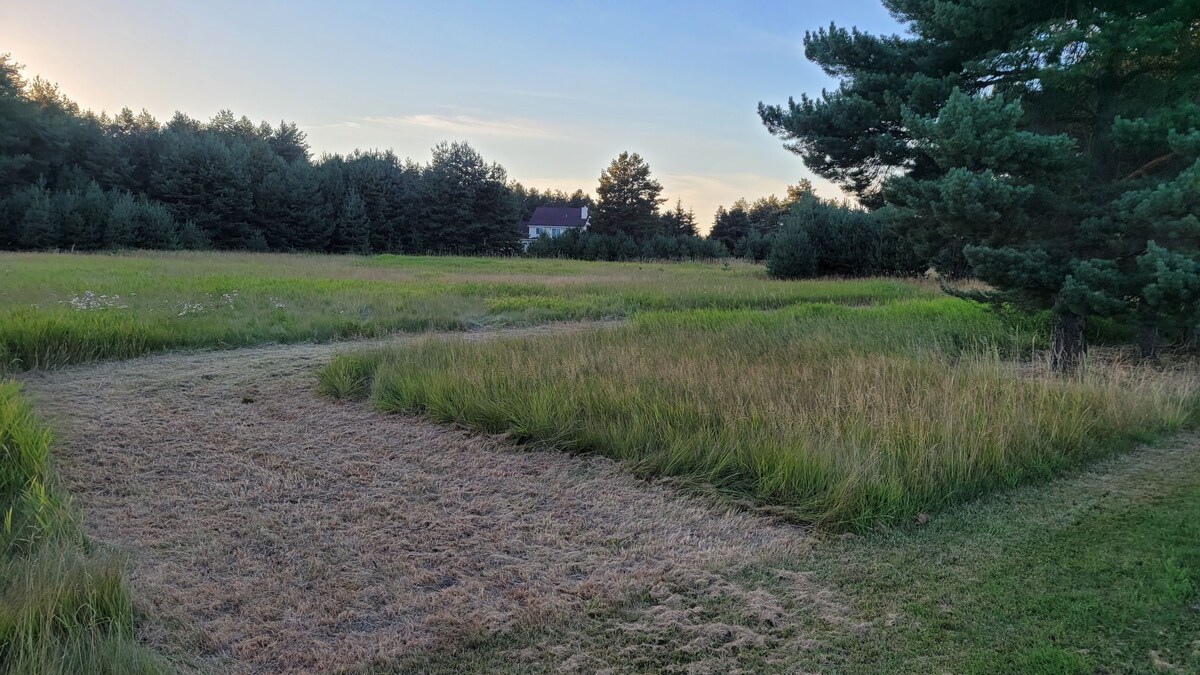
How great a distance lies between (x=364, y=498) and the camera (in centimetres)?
412

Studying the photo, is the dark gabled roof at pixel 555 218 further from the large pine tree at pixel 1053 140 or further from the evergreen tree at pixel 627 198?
the large pine tree at pixel 1053 140

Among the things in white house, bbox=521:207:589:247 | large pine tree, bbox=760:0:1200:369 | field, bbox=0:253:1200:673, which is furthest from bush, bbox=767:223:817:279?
white house, bbox=521:207:589:247

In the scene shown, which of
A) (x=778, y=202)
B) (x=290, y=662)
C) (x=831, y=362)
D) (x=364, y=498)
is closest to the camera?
(x=290, y=662)

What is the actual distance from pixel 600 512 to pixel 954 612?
1845mm

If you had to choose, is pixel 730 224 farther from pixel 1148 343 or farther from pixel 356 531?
pixel 356 531

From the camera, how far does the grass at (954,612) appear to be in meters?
2.45

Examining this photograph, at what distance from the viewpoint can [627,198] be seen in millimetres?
65125

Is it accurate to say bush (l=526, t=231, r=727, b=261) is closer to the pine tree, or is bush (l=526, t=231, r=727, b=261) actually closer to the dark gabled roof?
the pine tree

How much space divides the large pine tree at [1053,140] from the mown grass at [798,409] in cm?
105

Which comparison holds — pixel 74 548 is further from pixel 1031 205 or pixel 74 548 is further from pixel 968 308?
pixel 968 308

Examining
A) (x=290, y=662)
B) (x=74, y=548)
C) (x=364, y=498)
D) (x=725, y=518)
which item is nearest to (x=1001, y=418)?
(x=725, y=518)

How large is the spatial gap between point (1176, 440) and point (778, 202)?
238 ft

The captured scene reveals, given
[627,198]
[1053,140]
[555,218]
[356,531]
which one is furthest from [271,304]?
[555,218]

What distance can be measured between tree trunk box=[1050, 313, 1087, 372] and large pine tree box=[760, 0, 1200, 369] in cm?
2
